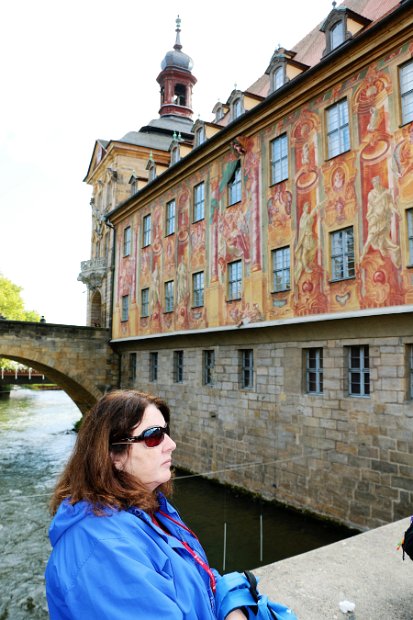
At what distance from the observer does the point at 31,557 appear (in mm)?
9609

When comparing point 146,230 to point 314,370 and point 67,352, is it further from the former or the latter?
point 314,370

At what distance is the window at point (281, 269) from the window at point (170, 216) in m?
6.31

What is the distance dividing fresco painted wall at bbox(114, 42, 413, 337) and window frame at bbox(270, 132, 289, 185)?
0.17 meters

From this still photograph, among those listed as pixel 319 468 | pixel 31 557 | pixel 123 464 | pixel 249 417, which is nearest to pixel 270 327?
pixel 249 417

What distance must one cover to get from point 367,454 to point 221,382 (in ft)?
18.2

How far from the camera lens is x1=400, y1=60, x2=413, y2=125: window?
30.8 ft

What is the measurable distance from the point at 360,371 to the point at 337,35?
8.14 meters

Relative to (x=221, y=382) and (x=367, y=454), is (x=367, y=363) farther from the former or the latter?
(x=221, y=382)

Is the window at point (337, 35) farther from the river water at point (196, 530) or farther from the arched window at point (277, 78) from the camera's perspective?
the river water at point (196, 530)

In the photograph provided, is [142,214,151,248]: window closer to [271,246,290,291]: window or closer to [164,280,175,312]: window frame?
[164,280,175,312]: window frame

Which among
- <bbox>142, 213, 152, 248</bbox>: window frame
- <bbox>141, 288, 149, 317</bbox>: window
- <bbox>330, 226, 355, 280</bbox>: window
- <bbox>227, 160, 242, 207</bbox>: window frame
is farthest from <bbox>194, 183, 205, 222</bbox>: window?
<bbox>330, 226, 355, 280</bbox>: window

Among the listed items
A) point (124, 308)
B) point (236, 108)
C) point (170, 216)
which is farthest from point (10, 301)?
point (236, 108)

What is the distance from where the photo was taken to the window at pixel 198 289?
15.6 metres

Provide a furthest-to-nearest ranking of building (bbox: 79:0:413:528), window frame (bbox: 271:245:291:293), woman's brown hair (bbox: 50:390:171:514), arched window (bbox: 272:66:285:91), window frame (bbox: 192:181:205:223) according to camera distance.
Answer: window frame (bbox: 192:181:205:223) → arched window (bbox: 272:66:285:91) → window frame (bbox: 271:245:291:293) → building (bbox: 79:0:413:528) → woman's brown hair (bbox: 50:390:171:514)
